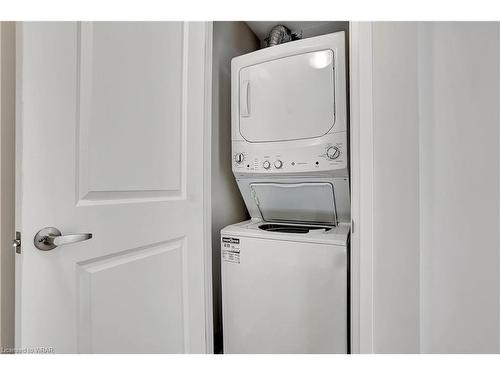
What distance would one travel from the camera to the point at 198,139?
1118mm

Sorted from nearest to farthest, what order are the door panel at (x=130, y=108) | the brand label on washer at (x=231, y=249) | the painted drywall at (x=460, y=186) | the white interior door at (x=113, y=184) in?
the white interior door at (x=113, y=184), the door panel at (x=130, y=108), the painted drywall at (x=460, y=186), the brand label on washer at (x=231, y=249)

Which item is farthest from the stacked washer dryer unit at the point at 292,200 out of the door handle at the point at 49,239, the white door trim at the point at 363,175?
the door handle at the point at 49,239

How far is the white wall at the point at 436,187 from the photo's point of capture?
927mm

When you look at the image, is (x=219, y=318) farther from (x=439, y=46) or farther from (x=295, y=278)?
(x=439, y=46)

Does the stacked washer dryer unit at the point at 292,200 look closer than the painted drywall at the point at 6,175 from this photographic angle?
No

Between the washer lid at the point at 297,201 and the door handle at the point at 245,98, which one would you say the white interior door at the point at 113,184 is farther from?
the washer lid at the point at 297,201

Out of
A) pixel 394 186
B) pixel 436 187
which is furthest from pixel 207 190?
pixel 436 187

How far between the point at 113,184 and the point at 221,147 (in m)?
0.92

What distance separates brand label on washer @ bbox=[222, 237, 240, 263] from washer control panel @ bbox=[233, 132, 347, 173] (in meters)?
0.39

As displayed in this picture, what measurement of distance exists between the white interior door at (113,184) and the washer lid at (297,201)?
531 millimetres

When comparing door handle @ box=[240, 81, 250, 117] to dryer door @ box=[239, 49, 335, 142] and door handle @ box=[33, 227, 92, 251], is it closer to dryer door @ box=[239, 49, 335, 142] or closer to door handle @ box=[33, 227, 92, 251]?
dryer door @ box=[239, 49, 335, 142]

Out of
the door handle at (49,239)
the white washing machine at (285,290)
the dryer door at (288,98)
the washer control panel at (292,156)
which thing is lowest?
the white washing machine at (285,290)

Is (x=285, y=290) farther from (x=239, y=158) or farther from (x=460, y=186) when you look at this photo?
(x=460, y=186)
